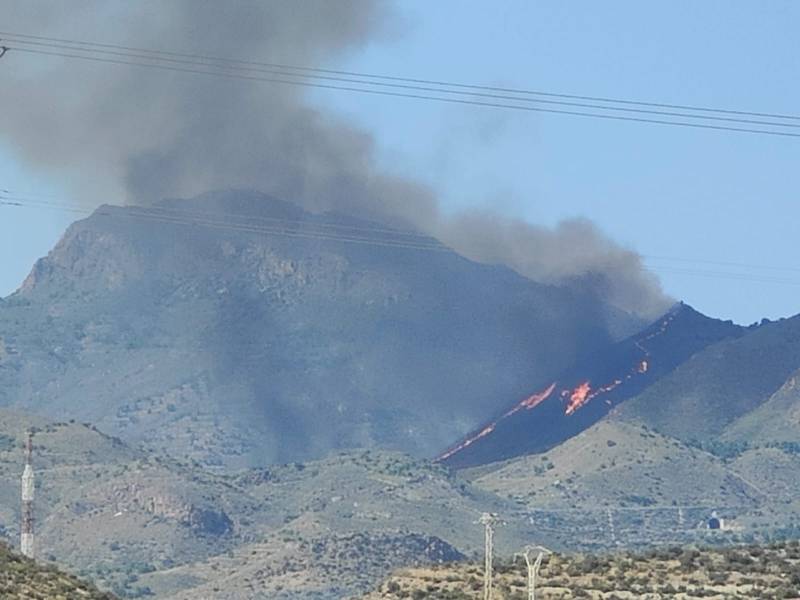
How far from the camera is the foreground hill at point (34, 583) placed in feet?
340

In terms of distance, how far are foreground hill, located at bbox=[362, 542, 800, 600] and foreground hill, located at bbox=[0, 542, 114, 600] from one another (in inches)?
831

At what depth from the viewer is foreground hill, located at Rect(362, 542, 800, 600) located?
126 m

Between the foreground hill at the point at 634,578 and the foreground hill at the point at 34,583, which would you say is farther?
the foreground hill at the point at 634,578

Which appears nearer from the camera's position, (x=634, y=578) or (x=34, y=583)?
(x=34, y=583)

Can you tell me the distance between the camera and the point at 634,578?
13038 centimetres

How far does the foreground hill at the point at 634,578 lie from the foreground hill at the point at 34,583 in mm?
21111

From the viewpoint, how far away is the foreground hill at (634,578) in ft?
413

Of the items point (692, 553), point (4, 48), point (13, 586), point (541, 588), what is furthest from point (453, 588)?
point (4, 48)

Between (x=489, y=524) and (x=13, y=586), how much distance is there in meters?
19.1

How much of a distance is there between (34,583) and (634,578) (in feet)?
113

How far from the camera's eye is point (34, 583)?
10825cm

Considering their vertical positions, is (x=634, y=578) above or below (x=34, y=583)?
above

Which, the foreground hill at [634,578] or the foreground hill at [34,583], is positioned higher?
the foreground hill at [634,578]

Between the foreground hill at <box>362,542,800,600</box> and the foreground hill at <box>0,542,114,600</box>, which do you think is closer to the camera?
the foreground hill at <box>0,542,114,600</box>
